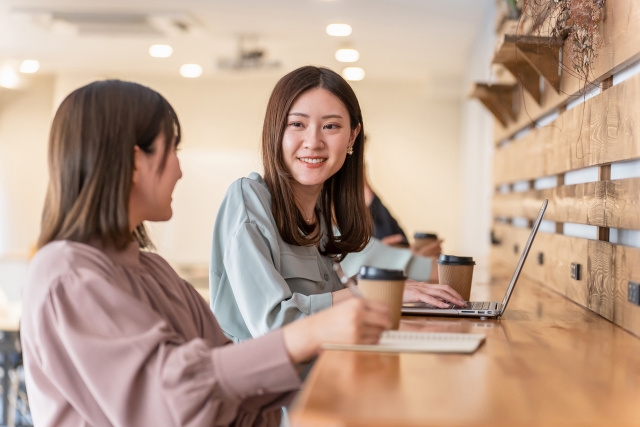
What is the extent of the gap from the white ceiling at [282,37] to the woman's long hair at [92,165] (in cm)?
391

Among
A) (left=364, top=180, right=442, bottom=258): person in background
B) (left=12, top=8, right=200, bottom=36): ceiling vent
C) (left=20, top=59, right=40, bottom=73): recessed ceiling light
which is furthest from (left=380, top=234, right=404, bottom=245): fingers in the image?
(left=20, top=59, right=40, bottom=73): recessed ceiling light

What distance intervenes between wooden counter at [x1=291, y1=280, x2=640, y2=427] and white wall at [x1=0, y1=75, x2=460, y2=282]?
6750 mm

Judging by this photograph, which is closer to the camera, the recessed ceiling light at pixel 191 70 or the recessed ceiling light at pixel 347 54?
the recessed ceiling light at pixel 347 54

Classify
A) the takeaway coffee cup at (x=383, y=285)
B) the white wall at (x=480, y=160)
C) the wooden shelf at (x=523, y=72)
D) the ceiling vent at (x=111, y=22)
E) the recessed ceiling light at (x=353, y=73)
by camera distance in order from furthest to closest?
the recessed ceiling light at (x=353, y=73), the ceiling vent at (x=111, y=22), the white wall at (x=480, y=160), the wooden shelf at (x=523, y=72), the takeaway coffee cup at (x=383, y=285)

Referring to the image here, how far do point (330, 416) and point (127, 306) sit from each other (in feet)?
1.18

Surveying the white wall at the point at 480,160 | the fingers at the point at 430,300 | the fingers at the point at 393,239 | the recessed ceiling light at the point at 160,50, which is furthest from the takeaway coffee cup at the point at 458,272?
the recessed ceiling light at the point at 160,50

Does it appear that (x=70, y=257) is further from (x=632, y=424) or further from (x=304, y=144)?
(x=304, y=144)

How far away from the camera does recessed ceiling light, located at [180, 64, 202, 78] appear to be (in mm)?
7229

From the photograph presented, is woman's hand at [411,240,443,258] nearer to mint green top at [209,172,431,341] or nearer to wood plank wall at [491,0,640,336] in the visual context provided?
wood plank wall at [491,0,640,336]

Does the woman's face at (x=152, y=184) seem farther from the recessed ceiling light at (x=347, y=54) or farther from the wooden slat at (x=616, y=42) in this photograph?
the recessed ceiling light at (x=347, y=54)

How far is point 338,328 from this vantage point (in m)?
0.94

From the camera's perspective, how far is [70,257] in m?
0.95

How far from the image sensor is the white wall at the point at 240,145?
801cm

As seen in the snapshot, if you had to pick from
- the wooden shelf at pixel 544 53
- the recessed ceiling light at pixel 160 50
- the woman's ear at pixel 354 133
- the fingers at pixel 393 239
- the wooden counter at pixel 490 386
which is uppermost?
the recessed ceiling light at pixel 160 50
